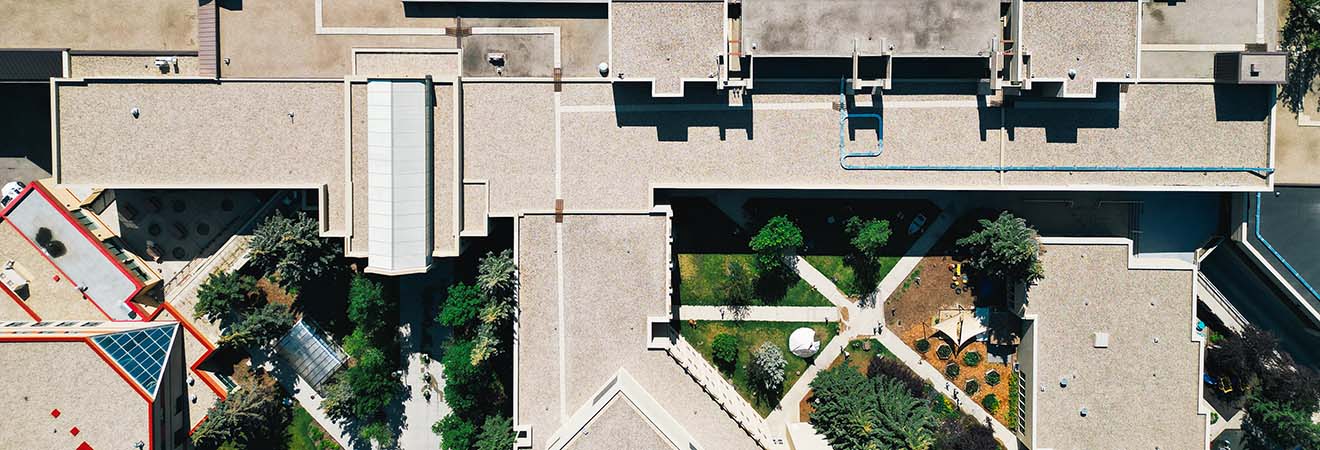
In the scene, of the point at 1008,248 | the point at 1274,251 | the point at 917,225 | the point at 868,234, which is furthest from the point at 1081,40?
the point at 1274,251

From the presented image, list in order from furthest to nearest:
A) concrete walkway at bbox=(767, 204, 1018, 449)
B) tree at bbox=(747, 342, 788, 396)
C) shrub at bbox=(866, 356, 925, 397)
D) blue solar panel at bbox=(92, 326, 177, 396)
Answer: concrete walkway at bbox=(767, 204, 1018, 449) → shrub at bbox=(866, 356, 925, 397) → tree at bbox=(747, 342, 788, 396) → blue solar panel at bbox=(92, 326, 177, 396)

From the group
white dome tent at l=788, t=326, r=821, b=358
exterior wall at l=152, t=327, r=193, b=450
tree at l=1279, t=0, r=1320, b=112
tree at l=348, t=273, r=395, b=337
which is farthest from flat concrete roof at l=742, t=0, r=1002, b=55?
exterior wall at l=152, t=327, r=193, b=450

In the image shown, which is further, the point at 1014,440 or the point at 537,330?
the point at 1014,440

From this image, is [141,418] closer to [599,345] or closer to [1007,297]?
[599,345]

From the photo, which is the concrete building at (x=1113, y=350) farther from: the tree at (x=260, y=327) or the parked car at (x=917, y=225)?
the tree at (x=260, y=327)

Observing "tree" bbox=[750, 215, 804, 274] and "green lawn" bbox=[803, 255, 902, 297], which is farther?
"green lawn" bbox=[803, 255, 902, 297]

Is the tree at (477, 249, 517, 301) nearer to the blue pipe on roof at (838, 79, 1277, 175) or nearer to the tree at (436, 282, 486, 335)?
the tree at (436, 282, 486, 335)

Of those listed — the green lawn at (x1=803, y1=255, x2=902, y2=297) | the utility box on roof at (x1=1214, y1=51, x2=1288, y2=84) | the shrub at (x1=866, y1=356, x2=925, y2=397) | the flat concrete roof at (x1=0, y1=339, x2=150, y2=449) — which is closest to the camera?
the utility box on roof at (x1=1214, y1=51, x2=1288, y2=84)

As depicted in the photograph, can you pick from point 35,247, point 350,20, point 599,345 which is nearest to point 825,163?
point 599,345
